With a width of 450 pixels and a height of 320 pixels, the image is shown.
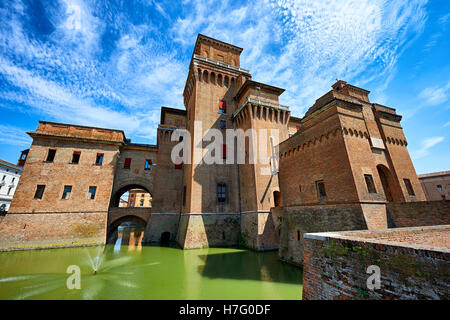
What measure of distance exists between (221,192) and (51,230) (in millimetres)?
15892

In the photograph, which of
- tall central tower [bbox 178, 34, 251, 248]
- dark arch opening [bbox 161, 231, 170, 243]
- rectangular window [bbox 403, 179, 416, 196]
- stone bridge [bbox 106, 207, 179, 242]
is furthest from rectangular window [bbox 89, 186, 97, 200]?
rectangular window [bbox 403, 179, 416, 196]

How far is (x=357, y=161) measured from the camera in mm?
9734

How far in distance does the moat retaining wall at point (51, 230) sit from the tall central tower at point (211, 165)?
8.24 meters

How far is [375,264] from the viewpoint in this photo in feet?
11.9

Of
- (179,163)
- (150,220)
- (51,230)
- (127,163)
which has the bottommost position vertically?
(51,230)

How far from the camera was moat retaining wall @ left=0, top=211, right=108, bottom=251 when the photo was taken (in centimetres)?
1500

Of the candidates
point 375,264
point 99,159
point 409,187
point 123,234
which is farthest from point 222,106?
point 123,234

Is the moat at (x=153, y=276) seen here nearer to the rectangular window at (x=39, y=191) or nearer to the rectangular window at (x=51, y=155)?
the rectangular window at (x=39, y=191)

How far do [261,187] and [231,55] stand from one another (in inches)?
734

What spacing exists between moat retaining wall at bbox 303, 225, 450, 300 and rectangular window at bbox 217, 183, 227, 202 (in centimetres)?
1269

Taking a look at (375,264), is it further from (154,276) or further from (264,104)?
(264,104)

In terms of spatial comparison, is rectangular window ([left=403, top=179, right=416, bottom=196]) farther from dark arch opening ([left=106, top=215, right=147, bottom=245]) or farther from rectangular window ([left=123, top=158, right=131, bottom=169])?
rectangular window ([left=123, top=158, right=131, bottom=169])

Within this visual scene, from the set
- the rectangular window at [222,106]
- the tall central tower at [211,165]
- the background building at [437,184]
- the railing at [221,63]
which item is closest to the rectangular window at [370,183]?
the tall central tower at [211,165]
